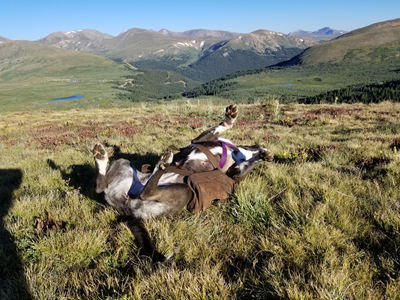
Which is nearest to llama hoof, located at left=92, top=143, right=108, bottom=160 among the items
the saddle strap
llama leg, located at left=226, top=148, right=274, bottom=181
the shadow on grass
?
the shadow on grass

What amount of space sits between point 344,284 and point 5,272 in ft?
10.9

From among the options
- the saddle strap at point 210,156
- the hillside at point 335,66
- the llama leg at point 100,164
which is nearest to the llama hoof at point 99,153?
the llama leg at point 100,164

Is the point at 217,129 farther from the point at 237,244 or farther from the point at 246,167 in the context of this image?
the point at 237,244

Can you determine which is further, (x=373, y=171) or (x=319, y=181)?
(x=373, y=171)

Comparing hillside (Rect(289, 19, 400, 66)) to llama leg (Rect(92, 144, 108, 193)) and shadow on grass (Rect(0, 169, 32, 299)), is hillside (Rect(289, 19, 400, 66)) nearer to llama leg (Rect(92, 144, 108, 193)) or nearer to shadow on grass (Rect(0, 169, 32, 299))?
llama leg (Rect(92, 144, 108, 193))

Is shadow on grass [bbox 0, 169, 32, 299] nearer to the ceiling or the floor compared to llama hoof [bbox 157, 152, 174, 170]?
nearer to the floor

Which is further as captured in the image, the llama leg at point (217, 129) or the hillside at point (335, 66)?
the hillside at point (335, 66)

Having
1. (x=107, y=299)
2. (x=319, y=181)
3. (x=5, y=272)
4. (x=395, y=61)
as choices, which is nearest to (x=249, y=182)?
(x=319, y=181)

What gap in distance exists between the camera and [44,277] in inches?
A: 85.0

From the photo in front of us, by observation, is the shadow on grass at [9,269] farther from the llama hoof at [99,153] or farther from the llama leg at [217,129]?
the llama leg at [217,129]

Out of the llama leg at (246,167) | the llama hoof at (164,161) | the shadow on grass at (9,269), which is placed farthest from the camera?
the llama leg at (246,167)

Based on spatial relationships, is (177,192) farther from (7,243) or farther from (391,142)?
(391,142)

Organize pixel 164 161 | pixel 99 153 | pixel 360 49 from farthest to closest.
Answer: pixel 360 49
pixel 99 153
pixel 164 161

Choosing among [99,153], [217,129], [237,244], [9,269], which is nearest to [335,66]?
[217,129]
